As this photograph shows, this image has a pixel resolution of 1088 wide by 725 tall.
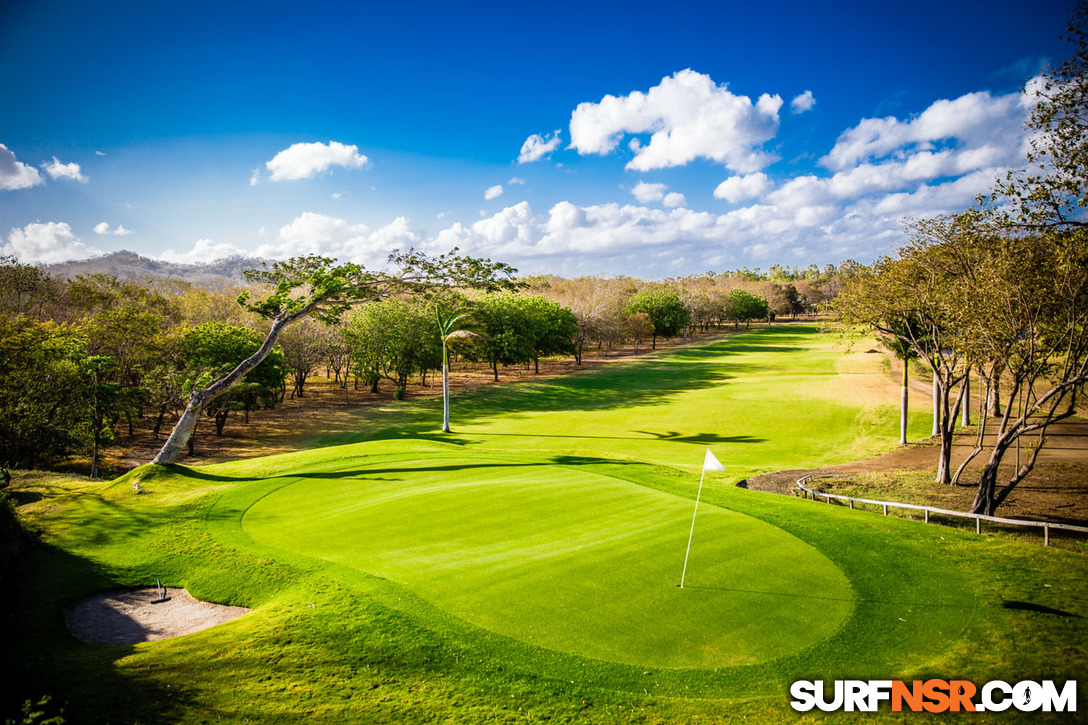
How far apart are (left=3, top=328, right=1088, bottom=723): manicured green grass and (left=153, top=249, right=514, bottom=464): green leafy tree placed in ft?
13.9

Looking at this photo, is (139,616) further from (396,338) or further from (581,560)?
(396,338)

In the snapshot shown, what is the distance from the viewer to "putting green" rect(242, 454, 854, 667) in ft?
25.1

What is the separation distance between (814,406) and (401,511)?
35.6 meters

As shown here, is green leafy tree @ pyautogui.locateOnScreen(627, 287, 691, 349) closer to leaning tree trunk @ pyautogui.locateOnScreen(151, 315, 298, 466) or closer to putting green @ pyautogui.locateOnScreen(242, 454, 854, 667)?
leaning tree trunk @ pyautogui.locateOnScreen(151, 315, 298, 466)

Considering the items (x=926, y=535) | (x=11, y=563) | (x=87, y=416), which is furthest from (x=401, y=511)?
(x=87, y=416)

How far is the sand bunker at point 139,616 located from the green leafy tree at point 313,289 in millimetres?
10442

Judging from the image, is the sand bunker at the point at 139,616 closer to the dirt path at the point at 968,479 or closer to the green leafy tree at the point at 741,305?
the dirt path at the point at 968,479

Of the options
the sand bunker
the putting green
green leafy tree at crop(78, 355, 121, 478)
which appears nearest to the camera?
the putting green

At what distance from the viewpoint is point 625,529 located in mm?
11688

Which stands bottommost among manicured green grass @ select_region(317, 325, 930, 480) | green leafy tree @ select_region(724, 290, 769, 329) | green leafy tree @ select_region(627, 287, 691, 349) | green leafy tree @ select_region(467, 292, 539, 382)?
manicured green grass @ select_region(317, 325, 930, 480)

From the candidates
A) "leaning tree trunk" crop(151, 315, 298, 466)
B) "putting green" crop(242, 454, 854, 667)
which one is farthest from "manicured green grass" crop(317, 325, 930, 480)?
"leaning tree trunk" crop(151, 315, 298, 466)

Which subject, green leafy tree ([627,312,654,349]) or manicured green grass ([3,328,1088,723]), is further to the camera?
green leafy tree ([627,312,654,349])

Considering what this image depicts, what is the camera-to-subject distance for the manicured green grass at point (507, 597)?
6371 mm

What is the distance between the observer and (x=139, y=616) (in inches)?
351
